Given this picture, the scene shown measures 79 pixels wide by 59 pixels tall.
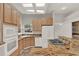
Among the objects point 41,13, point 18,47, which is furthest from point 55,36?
point 18,47

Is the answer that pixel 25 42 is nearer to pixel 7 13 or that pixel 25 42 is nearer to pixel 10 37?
pixel 10 37

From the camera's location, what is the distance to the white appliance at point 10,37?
1.39 meters

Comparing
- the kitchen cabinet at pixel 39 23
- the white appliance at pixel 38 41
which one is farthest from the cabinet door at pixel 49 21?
the white appliance at pixel 38 41

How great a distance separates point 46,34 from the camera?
72.7 inches

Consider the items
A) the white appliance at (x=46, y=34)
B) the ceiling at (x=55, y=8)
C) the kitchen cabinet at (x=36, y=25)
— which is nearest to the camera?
the ceiling at (x=55, y=8)

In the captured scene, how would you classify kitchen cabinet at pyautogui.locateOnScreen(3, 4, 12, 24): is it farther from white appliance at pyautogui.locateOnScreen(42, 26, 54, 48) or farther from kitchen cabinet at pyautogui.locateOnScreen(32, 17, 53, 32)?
white appliance at pyautogui.locateOnScreen(42, 26, 54, 48)

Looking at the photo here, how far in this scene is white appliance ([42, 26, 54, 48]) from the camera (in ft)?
5.85

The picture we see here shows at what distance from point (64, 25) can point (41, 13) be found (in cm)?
43

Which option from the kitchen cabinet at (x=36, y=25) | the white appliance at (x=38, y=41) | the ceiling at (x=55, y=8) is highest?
the ceiling at (x=55, y=8)

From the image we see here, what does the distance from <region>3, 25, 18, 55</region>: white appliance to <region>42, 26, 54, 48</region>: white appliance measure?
1.38 feet

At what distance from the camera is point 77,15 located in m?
1.68

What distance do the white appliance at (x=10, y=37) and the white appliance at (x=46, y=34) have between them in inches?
16.6

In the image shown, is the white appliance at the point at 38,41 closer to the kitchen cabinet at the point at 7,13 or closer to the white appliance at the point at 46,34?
the white appliance at the point at 46,34

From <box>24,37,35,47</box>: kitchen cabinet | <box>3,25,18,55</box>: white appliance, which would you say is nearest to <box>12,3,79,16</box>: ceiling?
<box>3,25,18,55</box>: white appliance
